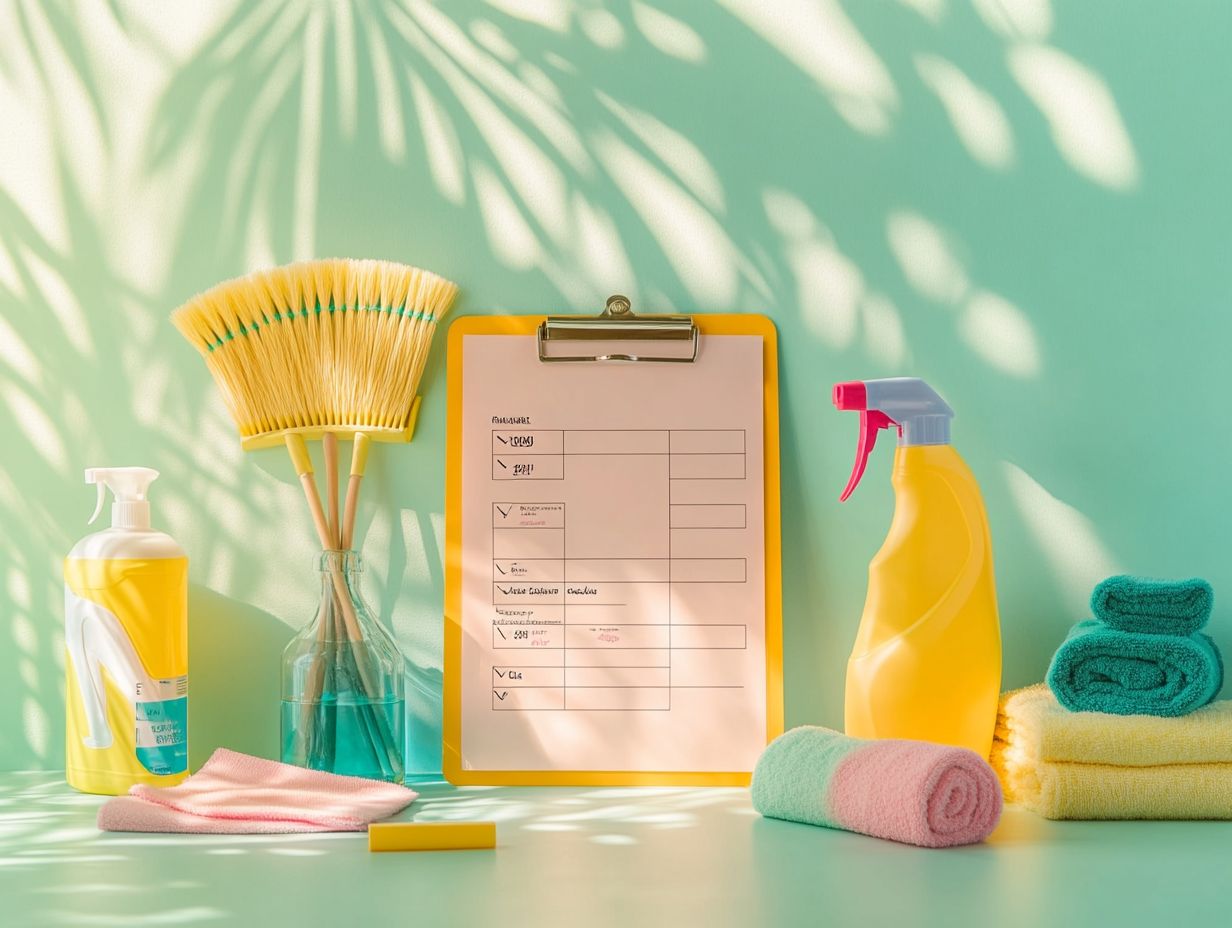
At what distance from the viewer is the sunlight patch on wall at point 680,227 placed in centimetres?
117

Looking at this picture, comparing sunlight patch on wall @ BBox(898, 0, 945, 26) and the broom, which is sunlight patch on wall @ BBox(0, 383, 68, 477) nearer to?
the broom

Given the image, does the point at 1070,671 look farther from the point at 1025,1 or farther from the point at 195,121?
the point at 195,121

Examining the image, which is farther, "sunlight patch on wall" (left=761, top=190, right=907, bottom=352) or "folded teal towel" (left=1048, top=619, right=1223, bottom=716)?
"sunlight patch on wall" (left=761, top=190, right=907, bottom=352)

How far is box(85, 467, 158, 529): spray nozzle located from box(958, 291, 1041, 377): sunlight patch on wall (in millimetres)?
763

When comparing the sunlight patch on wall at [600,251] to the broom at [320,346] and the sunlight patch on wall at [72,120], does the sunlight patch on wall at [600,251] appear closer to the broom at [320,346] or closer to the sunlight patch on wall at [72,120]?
the broom at [320,346]

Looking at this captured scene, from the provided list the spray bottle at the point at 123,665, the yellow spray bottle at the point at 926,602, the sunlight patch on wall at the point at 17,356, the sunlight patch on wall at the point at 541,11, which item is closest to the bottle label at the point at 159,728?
the spray bottle at the point at 123,665

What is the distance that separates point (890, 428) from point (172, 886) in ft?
2.34

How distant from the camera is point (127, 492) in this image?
3.57 feet

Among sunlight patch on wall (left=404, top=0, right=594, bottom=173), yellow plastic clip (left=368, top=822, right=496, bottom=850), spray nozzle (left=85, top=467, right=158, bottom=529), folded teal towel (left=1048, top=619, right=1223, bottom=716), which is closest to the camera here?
yellow plastic clip (left=368, top=822, right=496, bottom=850)

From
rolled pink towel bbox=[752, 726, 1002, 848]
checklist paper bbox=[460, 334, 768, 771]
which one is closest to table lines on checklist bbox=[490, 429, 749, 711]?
checklist paper bbox=[460, 334, 768, 771]

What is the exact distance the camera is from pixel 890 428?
114 centimetres

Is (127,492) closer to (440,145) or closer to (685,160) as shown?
(440,145)

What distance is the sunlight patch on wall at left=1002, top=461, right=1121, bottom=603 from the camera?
1156 millimetres

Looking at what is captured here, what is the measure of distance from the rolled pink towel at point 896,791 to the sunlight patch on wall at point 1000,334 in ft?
1.38
